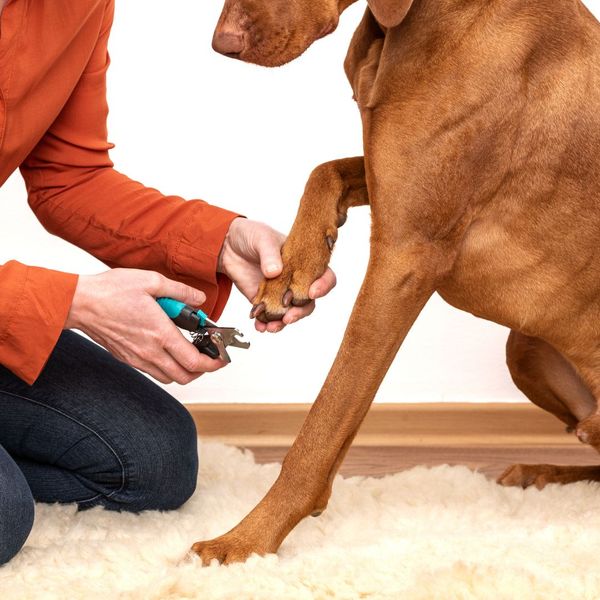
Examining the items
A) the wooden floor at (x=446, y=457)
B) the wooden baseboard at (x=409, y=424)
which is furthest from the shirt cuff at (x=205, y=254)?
the wooden baseboard at (x=409, y=424)

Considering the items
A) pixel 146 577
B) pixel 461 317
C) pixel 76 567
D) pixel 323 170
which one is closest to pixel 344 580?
pixel 146 577

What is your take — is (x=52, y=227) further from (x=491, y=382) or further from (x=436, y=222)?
(x=491, y=382)

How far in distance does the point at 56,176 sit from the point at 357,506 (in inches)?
38.1

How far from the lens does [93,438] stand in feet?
6.89

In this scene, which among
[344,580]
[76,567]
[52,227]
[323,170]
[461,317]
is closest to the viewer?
[344,580]

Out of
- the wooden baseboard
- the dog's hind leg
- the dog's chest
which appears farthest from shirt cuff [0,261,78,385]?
the wooden baseboard

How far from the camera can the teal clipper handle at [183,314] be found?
6.09 feet

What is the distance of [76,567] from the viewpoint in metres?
1.80

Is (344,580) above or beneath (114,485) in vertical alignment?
above

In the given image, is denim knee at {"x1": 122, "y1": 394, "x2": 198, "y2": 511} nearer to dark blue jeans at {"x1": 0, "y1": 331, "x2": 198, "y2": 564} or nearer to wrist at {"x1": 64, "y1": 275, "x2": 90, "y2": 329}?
dark blue jeans at {"x1": 0, "y1": 331, "x2": 198, "y2": 564}

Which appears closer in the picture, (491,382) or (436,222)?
(436,222)

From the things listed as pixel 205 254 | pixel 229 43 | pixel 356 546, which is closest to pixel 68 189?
pixel 205 254

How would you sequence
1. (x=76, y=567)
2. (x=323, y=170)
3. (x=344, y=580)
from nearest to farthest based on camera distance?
(x=344, y=580) → (x=76, y=567) → (x=323, y=170)

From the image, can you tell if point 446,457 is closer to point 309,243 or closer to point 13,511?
point 309,243
